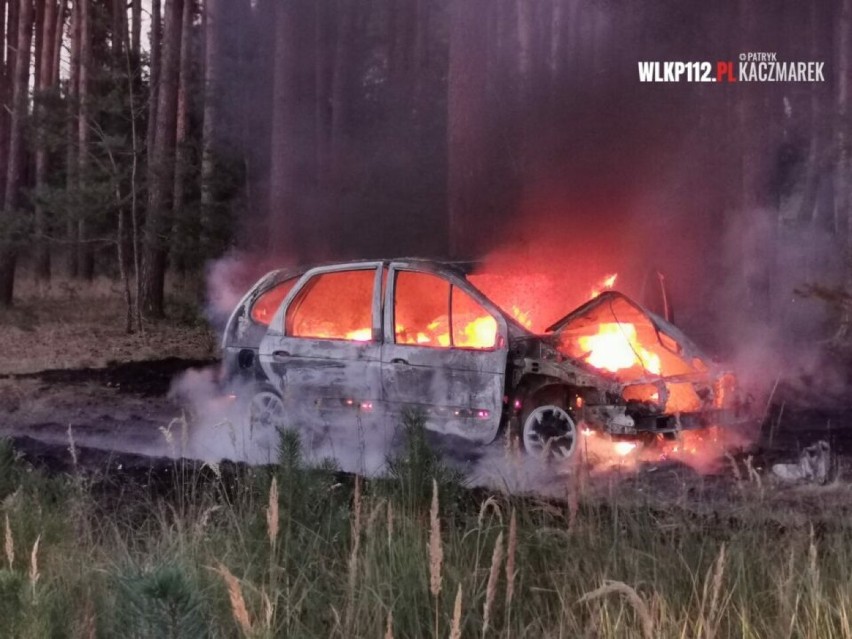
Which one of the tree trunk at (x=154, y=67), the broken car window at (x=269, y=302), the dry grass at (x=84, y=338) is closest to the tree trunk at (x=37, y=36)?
the tree trunk at (x=154, y=67)

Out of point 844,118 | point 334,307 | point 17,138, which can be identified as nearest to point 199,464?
point 334,307

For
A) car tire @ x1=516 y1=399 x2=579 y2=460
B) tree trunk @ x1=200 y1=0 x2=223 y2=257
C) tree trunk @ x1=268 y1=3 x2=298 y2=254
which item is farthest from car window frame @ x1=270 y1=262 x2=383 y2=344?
tree trunk @ x1=200 y1=0 x2=223 y2=257

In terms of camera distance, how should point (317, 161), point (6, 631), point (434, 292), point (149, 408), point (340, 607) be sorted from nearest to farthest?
point (6, 631)
point (340, 607)
point (434, 292)
point (149, 408)
point (317, 161)

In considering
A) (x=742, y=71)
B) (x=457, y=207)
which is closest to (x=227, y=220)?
(x=457, y=207)

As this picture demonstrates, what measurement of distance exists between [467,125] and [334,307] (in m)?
6.93

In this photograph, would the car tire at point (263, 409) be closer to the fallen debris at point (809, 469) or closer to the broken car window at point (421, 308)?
the broken car window at point (421, 308)

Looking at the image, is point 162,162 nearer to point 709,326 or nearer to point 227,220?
point 227,220

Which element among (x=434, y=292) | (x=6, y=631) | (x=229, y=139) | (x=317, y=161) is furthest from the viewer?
(x=229, y=139)

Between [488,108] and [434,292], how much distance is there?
23.5 feet

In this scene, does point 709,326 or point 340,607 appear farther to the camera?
point 709,326

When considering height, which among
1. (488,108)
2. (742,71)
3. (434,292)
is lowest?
(434,292)

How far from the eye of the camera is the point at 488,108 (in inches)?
543

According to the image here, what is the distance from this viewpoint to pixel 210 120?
47.6ft

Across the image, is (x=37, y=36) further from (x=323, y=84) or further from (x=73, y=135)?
(x=323, y=84)
